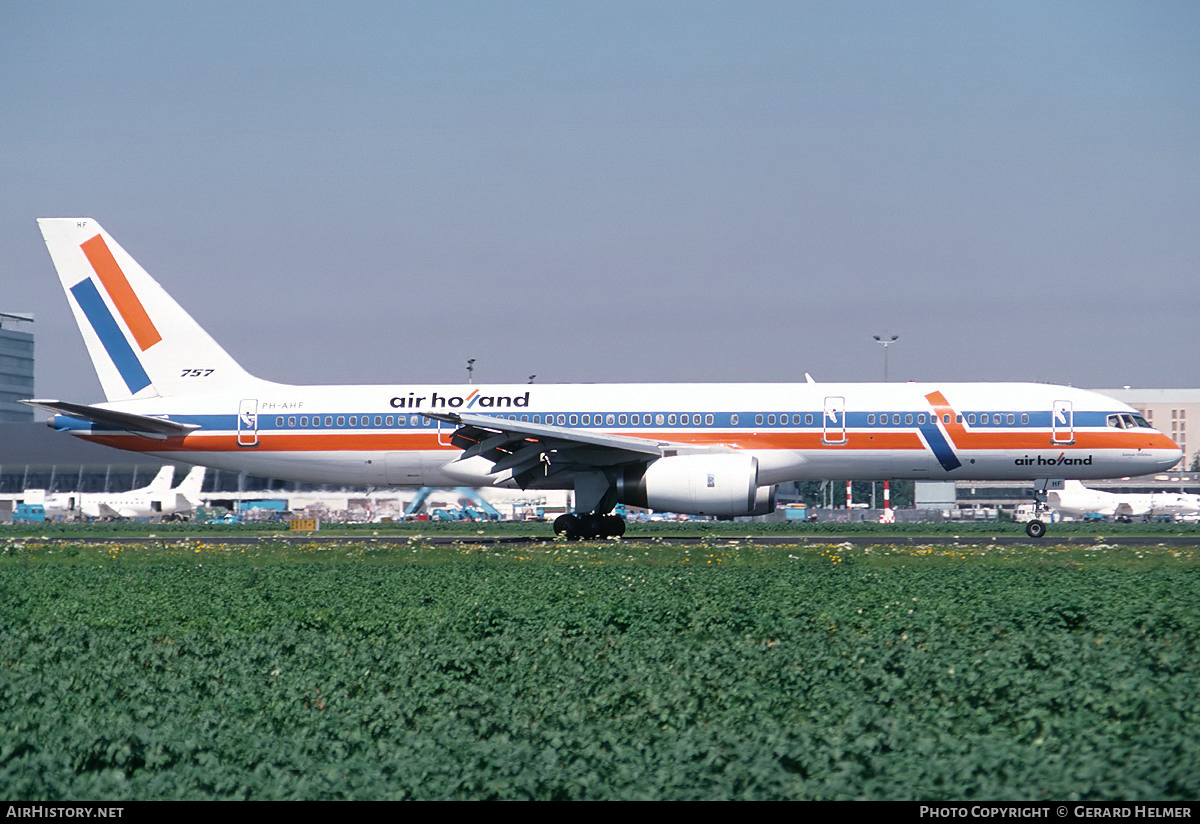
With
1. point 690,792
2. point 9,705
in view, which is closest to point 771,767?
point 690,792

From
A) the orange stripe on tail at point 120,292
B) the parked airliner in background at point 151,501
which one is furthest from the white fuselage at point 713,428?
the parked airliner in background at point 151,501

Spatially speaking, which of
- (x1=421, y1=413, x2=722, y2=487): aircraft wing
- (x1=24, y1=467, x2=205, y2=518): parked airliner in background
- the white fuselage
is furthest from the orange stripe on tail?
(x1=24, y1=467, x2=205, y2=518): parked airliner in background

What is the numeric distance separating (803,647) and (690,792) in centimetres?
494

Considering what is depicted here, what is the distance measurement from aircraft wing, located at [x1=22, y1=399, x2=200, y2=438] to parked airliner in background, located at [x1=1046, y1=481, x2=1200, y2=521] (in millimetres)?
58283

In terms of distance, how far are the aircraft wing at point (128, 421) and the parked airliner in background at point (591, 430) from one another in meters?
0.06

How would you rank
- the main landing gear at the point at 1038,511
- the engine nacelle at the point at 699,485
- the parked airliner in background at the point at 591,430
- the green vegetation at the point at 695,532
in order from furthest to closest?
the green vegetation at the point at 695,532 → the main landing gear at the point at 1038,511 → the parked airliner in background at the point at 591,430 → the engine nacelle at the point at 699,485

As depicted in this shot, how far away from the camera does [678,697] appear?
386 inches

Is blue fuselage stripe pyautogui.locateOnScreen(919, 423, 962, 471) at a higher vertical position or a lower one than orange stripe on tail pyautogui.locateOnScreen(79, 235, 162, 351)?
lower

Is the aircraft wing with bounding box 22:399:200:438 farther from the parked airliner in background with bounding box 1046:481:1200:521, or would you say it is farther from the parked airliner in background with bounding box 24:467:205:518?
the parked airliner in background with bounding box 1046:481:1200:521

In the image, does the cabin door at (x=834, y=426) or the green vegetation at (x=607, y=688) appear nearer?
the green vegetation at (x=607, y=688)

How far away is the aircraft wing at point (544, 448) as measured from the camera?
2930 centimetres

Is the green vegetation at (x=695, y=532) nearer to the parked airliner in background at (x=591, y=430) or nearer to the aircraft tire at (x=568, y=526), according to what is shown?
the aircraft tire at (x=568, y=526)

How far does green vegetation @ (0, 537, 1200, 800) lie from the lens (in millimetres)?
7434
